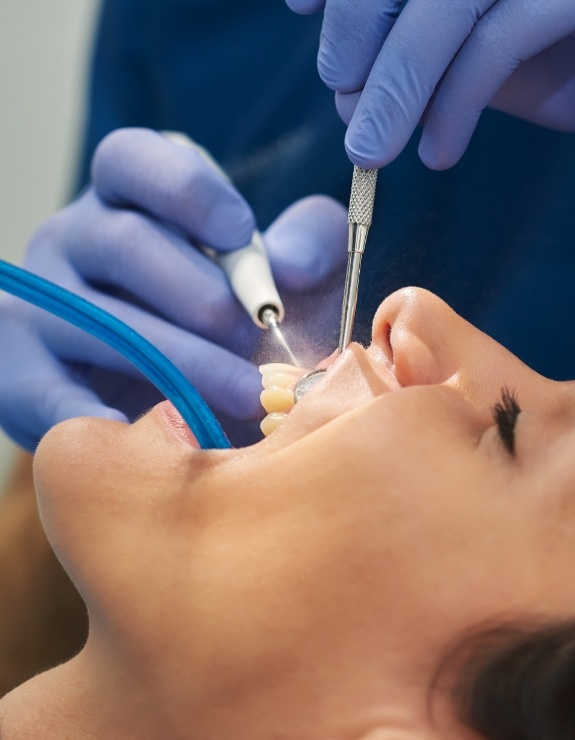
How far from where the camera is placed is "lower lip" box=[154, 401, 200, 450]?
977 millimetres

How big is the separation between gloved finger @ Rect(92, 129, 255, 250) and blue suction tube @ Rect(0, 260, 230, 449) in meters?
0.41

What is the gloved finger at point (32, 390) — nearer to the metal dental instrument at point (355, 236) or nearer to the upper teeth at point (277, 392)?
the upper teeth at point (277, 392)

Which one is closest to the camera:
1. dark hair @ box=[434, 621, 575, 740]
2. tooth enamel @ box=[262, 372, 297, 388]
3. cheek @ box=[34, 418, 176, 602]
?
dark hair @ box=[434, 621, 575, 740]

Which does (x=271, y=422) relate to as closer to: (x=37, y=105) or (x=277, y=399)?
(x=277, y=399)

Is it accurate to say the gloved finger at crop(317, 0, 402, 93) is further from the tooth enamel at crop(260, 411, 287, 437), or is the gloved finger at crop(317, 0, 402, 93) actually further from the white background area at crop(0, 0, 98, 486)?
the white background area at crop(0, 0, 98, 486)

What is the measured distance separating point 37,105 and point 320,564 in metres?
1.34

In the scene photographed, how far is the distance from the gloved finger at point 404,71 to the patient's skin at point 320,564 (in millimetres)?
407

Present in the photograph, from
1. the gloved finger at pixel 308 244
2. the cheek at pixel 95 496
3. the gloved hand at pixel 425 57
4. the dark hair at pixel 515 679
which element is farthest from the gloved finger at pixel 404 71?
the dark hair at pixel 515 679

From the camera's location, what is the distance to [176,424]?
3.27 ft

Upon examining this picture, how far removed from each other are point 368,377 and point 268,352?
275 mm

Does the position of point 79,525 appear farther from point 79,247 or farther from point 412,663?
point 79,247

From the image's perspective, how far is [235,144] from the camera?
1.53 meters

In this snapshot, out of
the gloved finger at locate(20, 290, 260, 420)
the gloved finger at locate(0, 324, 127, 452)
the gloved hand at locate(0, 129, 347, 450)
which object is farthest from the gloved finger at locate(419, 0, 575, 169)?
the gloved finger at locate(0, 324, 127, 452)

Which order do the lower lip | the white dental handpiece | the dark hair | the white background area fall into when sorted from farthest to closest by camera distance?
1. the white background area
2. the white dental handpiece
3. the lower lip
4. the dark hair
